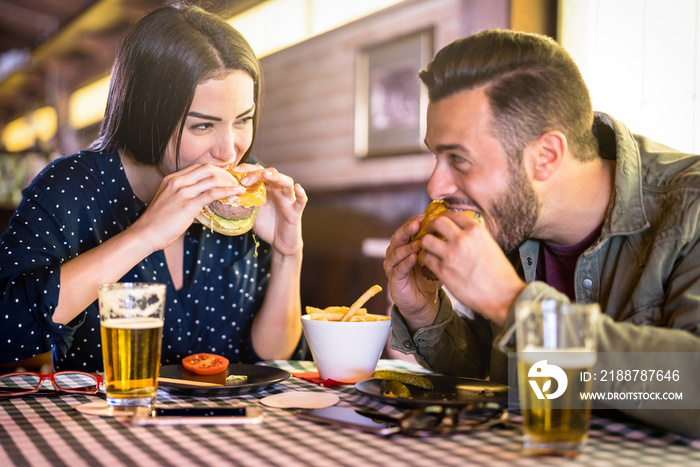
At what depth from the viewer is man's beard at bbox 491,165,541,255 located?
1.51m

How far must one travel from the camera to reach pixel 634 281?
1.43 meters

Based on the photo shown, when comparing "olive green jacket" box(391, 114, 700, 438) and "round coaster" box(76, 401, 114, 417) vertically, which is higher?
"olive green jacket" box(391, 114, 700, 438)

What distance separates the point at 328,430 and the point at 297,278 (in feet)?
3.53

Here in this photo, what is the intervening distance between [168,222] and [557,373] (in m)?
1.10

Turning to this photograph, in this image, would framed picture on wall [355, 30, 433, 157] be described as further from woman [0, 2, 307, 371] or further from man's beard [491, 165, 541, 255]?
man's beard [491, 165, 541, 255]

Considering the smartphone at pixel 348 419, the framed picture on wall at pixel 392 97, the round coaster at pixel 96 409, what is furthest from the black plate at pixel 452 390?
the framed picture on wall at pixel 392 97

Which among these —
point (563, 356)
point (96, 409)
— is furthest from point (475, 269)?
point (96, 409)

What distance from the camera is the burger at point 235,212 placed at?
2004mm

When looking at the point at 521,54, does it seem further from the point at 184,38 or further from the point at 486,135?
Result: the point at 184,38

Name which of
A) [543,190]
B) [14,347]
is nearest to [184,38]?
[14,347]

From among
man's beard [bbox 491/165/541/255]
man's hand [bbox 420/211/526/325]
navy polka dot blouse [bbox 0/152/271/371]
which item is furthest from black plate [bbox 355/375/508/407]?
navy polka dot blouse [bbox 0/152/271/371]

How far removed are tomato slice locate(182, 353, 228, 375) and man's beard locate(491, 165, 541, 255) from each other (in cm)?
74

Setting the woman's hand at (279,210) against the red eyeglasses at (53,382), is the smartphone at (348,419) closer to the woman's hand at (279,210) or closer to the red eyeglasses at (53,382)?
the red eyeglasses at (53,382)

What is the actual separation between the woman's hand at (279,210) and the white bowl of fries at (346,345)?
22.0 inches
